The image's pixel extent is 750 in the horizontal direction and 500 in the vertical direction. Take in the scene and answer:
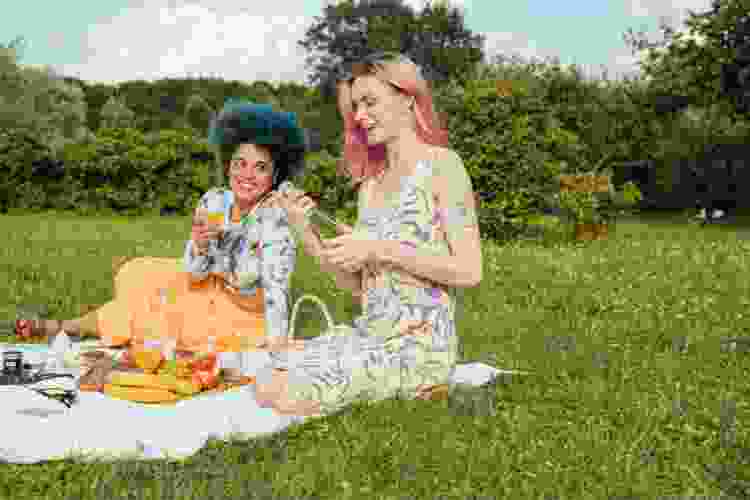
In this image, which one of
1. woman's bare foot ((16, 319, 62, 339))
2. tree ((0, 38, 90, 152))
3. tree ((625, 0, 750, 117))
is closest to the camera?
woman's bare foot ((16, 319, 62, 339))

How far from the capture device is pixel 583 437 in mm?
3629

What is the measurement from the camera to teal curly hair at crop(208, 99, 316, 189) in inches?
198

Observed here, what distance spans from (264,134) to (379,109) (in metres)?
1.55

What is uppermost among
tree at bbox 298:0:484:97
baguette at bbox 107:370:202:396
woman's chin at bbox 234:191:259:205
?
tree at bbox 298:0:484:97

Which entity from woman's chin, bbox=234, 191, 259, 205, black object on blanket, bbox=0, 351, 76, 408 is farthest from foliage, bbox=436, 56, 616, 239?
black object on blanket, bbox=0, 351, 76, 408

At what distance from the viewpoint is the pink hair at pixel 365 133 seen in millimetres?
3672

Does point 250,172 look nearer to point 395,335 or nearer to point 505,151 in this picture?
point 395,335

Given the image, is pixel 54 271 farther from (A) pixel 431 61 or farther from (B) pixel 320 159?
(A) pixel 431 61

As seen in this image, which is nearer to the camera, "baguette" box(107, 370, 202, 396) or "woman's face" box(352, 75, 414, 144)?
"woman's face" box(352, 75, 414, 144)

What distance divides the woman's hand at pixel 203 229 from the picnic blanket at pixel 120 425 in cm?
133

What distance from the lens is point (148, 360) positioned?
4.06 m

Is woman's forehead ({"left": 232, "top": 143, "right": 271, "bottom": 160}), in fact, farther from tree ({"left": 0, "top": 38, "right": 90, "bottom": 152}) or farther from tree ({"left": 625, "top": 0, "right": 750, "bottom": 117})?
tree ({"left": 0, "top": 38, "right": 90, "bottom": 152})

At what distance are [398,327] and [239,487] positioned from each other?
1102mm

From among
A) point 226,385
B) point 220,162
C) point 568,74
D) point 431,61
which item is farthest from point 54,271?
point 431,61
